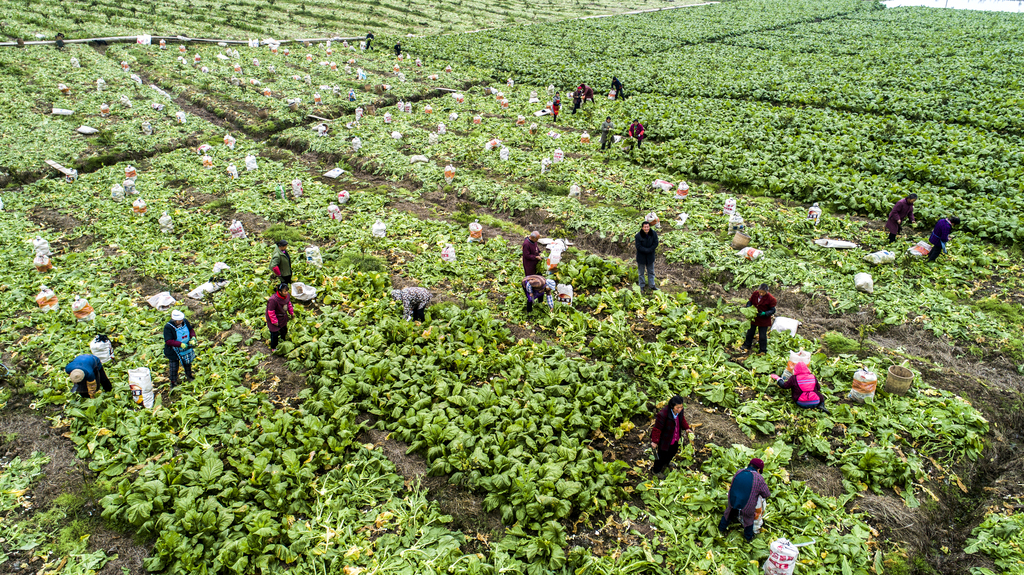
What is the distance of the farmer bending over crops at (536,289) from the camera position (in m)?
11.7

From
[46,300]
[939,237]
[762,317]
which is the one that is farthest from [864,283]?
[46,300]

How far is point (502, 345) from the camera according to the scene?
1088 centimetres

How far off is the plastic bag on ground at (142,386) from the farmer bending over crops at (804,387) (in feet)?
36.8

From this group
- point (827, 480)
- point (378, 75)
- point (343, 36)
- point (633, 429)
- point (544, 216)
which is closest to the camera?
point (827, 480)

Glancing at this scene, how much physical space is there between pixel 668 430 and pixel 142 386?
8844 mm

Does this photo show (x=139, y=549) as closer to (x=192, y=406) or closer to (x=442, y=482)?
(x=192, y=406)

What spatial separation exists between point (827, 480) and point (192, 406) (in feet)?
34.3

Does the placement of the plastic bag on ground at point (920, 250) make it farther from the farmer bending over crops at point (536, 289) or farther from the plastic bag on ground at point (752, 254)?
the farmer bending over crops at point (536, 289)

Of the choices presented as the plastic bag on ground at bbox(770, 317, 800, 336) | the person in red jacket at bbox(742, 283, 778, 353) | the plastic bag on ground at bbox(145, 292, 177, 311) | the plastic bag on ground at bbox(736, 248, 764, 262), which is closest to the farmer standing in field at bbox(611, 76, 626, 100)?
the plastic bag on ground at bbox(736, 248, 764, 262)

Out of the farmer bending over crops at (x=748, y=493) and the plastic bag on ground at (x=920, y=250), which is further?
the plastic bag on ground at (x=920, y=250)

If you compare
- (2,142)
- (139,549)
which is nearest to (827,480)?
(139,549)

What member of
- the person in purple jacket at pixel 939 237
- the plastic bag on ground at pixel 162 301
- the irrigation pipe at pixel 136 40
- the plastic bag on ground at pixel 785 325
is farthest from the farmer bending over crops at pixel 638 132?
the irrigation pipe at pixel 136 40

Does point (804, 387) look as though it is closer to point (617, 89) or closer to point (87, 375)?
point (87, 375)

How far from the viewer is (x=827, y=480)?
25.8 ft
